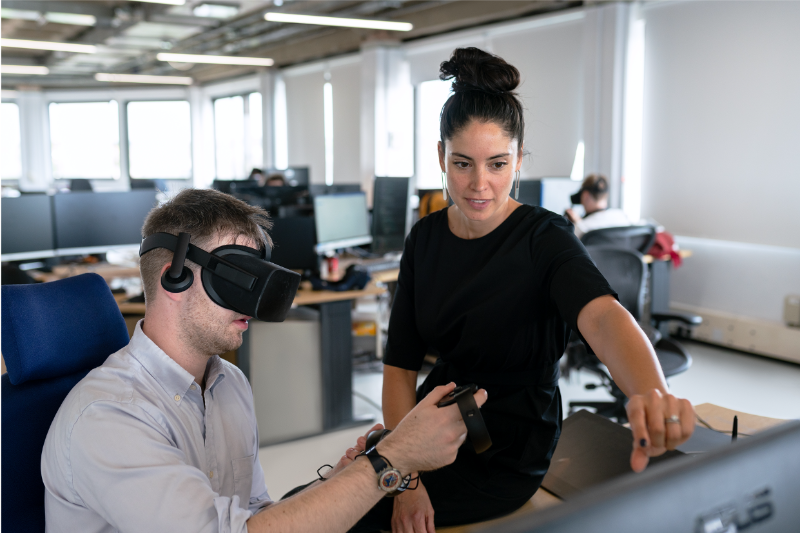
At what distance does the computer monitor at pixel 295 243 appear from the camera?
378cm

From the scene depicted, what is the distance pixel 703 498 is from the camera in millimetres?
A: 379

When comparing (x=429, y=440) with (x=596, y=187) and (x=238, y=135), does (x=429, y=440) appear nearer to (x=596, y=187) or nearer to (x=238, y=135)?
(x=596, y=187)

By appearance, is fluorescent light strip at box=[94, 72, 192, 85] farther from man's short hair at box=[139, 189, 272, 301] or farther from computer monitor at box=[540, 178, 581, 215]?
man's short hair at box=[139, 189, 272, 301]

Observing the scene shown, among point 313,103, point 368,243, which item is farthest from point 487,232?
point 313,103

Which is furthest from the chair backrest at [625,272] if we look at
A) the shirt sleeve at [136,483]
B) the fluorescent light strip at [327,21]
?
the fluorescent light strip at [327,21]

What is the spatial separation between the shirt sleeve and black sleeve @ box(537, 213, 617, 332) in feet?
2.17

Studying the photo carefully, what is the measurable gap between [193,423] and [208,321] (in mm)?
193

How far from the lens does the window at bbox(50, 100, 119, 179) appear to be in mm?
14930

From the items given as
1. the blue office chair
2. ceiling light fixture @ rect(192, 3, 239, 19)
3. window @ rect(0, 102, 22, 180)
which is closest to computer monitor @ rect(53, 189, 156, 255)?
the blue office chair

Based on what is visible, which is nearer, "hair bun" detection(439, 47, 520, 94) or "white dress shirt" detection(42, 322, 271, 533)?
"white dress shirt" detection(42, 322, 271, 533)

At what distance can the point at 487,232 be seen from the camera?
4.74 ft

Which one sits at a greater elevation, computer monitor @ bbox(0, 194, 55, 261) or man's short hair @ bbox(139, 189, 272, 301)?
man's short hair @ bbox(139, 189, 272, 301)

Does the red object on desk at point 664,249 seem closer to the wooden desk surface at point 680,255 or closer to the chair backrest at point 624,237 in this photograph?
the wooden desk surface at point 680,255

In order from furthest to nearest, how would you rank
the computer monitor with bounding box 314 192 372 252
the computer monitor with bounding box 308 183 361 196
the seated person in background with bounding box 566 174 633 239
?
the computer monitor with bounding box 308 183 361 196 → the seated person in background with bounding box 566 174 633 239 → the computer monitor with bounding box 314 192 372 252
